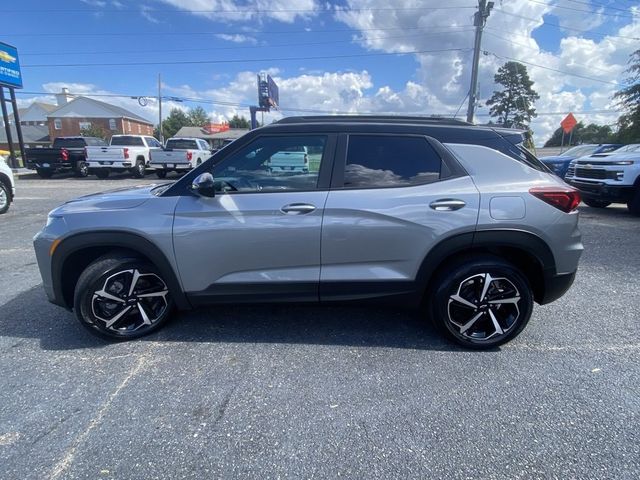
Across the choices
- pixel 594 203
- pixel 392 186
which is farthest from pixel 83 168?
pixel 594 203

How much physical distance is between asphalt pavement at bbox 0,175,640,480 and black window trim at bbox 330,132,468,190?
1.32 metres

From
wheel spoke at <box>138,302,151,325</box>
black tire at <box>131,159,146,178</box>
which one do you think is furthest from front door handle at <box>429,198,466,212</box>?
black tire at <box>131,159,146,178</box>

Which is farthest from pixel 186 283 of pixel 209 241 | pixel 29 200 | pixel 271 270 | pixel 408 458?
pixel 29 200

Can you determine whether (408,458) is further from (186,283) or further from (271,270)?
(186,283)

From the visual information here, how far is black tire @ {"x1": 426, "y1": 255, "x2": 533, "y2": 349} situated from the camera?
2.83 meters

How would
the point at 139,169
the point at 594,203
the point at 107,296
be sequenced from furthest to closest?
1. the point at 139,169
2. the point at 594,203
3. the point at 107,296

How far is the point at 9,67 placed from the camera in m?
21.7

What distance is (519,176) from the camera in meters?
2.79

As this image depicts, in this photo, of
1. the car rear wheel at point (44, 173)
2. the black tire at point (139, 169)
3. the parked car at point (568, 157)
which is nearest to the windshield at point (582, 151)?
the parked car at point (568, 157)

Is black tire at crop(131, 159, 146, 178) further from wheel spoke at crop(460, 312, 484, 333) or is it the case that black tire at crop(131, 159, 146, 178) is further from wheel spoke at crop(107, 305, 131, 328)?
wheel spoke at crop(460, 312, 484, 333)

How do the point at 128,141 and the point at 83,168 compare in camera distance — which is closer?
the point at 83,168

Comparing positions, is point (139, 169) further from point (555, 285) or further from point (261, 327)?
point (555, 285)

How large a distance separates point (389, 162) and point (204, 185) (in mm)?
1441

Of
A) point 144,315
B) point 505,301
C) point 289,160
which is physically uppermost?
point 289,160
